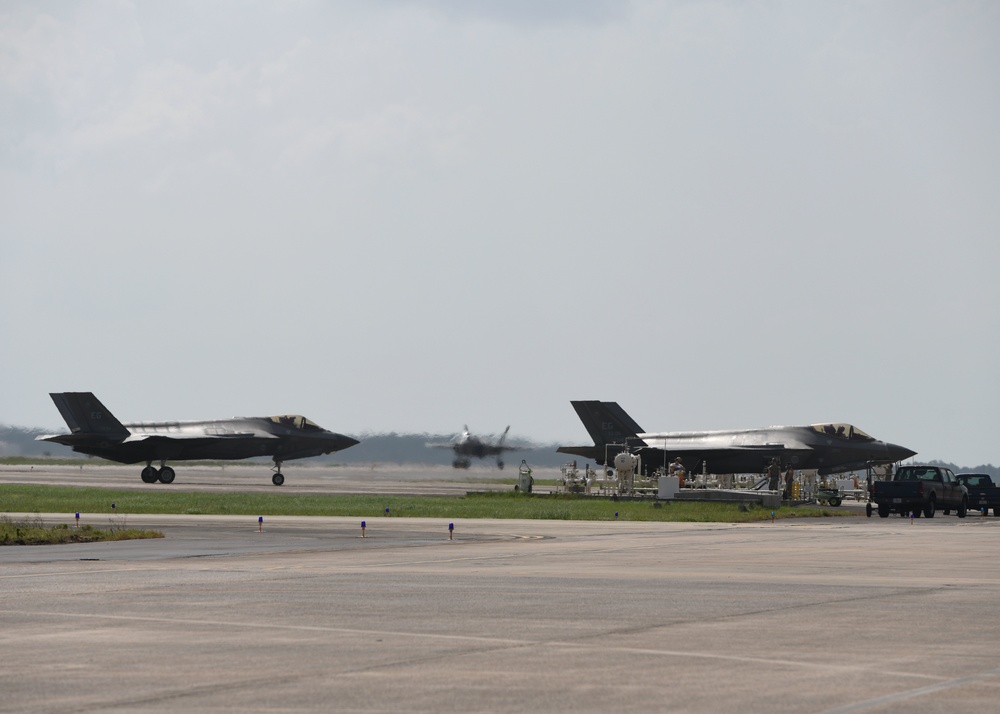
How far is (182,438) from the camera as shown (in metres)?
77.6

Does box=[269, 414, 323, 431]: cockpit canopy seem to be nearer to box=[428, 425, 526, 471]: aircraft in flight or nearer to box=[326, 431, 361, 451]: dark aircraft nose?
box=[326, 431, 361, 451]: dark aircraft nose

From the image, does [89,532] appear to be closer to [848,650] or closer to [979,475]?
[848,650]

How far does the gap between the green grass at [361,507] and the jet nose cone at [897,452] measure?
2457 centimetres

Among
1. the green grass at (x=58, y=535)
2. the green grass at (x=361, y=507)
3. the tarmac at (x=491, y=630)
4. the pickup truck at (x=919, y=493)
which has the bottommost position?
the tarmac at (x=491, y=630)

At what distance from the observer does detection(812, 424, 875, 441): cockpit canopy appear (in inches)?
2980

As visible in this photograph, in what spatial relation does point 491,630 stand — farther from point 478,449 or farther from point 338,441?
point 478,449

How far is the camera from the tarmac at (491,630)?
8719 millimetres

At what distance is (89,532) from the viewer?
1074 inches

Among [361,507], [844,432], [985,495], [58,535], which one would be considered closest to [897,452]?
[844,432]

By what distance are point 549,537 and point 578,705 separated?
837 inches

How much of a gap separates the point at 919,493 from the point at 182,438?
4691 cm

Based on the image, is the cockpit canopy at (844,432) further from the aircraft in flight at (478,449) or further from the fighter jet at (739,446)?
the aircraft in flight at (478,449)

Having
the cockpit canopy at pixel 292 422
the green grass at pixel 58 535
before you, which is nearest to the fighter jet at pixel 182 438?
the cockpit canopy at pixel 292 422

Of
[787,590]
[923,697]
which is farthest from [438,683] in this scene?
[787,590]
